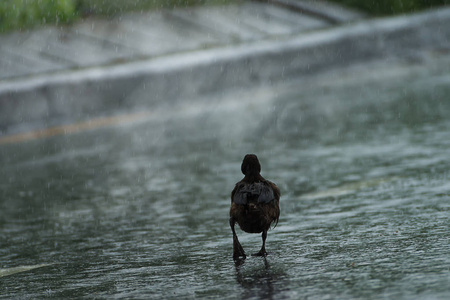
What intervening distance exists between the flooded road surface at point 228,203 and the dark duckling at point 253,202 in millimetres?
241

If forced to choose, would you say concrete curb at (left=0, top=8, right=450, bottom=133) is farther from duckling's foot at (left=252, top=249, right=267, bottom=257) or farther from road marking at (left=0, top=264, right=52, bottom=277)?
duckling's foot at (left=252, top=249, right=267, bottom=257)

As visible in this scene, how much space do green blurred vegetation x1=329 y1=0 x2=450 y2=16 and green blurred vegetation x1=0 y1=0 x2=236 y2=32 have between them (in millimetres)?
4466

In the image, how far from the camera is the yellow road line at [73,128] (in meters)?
15.5

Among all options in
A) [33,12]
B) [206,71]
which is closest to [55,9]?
[33,12]

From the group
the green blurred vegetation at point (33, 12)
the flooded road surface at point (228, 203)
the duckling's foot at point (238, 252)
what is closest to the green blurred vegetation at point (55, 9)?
the green blurred vegetation at point (33, 12)

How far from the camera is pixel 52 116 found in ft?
54.7

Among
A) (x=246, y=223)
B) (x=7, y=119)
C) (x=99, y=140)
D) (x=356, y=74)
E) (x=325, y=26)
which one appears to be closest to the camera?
(x=246, y=223)

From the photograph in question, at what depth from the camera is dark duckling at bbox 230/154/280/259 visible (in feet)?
19.3

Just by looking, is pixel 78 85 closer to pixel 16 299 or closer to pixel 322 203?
pixel 322 203

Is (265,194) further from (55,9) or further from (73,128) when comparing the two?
(55,9)

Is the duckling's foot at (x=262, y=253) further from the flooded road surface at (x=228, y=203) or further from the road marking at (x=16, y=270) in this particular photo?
the road marking at (x=16, y=270)

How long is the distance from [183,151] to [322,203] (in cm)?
468

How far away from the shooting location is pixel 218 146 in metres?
12.8

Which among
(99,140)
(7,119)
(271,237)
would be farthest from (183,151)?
(271,237)
